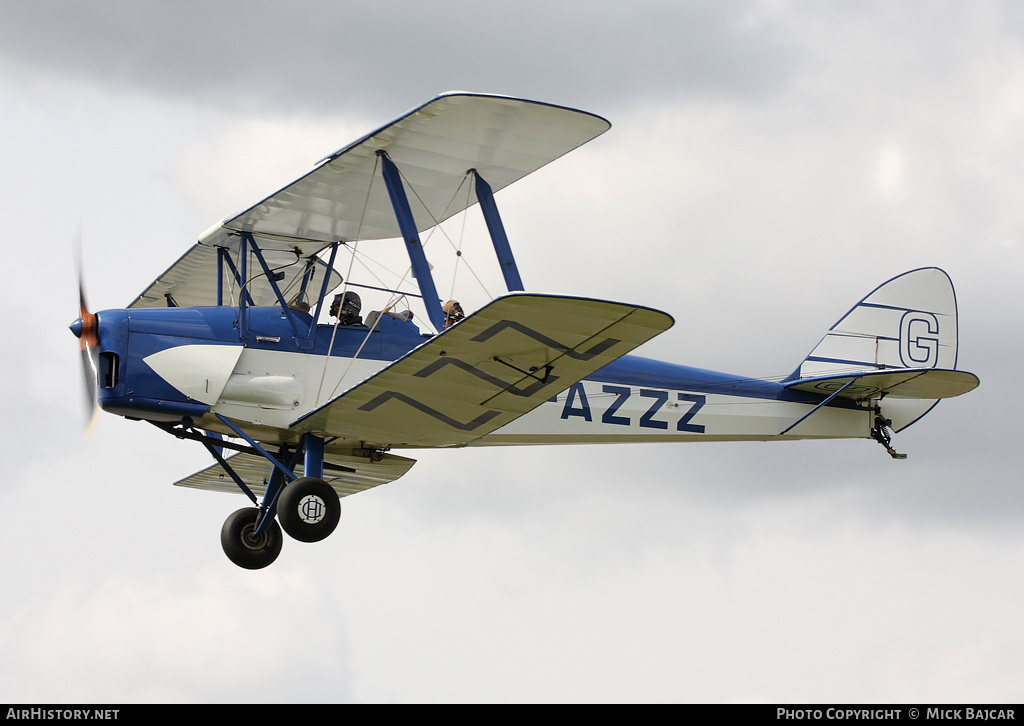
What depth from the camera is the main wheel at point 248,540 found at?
1177 cm

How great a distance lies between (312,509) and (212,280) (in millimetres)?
4077

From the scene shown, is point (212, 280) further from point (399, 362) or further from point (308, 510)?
point (399, 362)

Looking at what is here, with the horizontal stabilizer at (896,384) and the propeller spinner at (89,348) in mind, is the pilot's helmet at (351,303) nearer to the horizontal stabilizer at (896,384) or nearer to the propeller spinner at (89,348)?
the propeller spinner at (89,348)

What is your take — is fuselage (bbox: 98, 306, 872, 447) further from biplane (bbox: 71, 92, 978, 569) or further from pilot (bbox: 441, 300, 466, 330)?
pilot (bbox: 441, 300, 466, 330)

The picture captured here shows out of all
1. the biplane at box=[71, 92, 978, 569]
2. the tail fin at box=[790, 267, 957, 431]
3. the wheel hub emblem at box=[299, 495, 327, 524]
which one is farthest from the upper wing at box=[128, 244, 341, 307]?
the tail fin at box=[790, 267, 957, 431]

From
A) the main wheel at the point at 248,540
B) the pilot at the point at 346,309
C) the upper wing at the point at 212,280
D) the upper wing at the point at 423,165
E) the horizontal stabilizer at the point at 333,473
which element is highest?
the upper wing at the point at 423,165

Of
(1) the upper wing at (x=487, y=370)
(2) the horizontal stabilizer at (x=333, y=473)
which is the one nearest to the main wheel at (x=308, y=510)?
(1) the upper wing at (x=487, y=370)

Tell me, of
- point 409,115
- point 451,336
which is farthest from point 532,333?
point 409,115

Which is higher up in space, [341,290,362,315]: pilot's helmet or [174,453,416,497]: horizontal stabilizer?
[341,290,362,315]: pilot's helmet

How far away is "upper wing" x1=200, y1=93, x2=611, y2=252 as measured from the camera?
33.2 feet

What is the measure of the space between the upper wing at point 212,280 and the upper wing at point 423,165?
28cm

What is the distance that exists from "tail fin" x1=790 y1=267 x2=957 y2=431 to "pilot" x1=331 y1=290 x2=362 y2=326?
5.04 meters

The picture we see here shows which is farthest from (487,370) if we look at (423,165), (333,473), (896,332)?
(896,332)

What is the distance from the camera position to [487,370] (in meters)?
9.87
